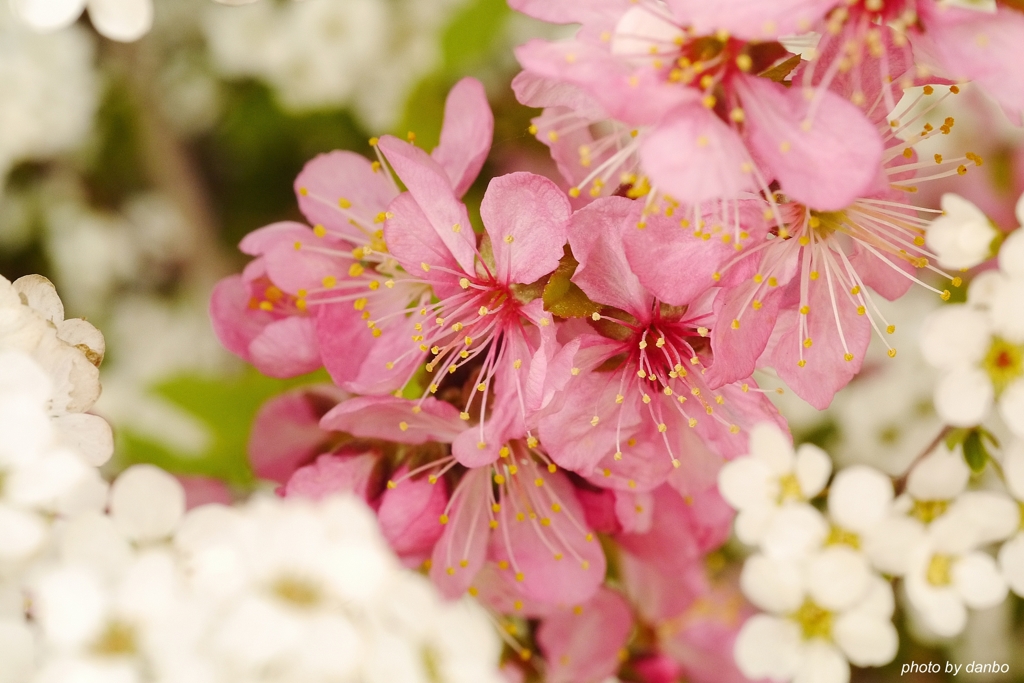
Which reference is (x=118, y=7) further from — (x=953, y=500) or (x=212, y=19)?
(x=212, y=19)

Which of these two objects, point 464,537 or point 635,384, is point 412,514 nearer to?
point 464,537

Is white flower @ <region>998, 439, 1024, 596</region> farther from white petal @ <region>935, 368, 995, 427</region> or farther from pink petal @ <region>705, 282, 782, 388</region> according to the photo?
pink petal @ <region>705, 282, 782, 388</region>

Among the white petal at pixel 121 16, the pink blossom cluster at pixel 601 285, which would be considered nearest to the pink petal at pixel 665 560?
the pink blossom cluster at pixel 601 285

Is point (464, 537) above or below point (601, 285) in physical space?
below

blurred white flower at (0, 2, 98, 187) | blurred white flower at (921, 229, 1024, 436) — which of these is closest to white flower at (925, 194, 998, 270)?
blurred white flower at (921, 229, 1024, 436)

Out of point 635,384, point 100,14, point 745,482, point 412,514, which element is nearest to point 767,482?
point 745,482

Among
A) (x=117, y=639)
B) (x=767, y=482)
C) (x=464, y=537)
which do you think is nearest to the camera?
(x=117, y=639)
